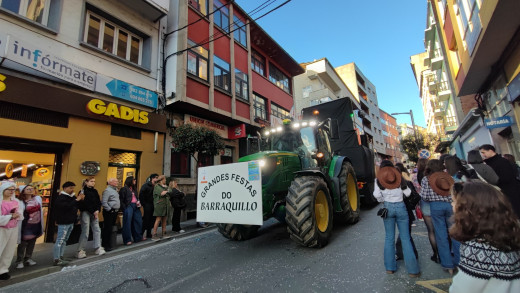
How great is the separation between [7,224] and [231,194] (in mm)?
4151

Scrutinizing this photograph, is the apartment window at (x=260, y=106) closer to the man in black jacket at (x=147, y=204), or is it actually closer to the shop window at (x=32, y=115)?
the man in black jacket at (x=147, y=204)

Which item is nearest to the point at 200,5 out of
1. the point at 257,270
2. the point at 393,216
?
the point at 257,270

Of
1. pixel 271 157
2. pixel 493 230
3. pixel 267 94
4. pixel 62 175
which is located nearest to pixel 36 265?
pixel 62 175

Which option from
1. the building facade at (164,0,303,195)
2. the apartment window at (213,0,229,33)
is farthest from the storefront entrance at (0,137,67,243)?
the apartment window at (213,0,229,33)

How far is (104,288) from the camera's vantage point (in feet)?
12.5

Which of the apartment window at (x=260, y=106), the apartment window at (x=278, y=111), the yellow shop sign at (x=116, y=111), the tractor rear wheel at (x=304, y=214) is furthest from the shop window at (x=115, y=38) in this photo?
the apartment window at (x=278, y=111)

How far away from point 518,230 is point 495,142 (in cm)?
1299

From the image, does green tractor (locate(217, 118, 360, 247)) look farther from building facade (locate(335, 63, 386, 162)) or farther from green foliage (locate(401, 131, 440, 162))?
building facade (locate(335, 63, 386, 162))

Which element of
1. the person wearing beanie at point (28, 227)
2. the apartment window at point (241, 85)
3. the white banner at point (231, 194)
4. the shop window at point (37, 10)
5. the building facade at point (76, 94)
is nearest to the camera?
the white banner at point (231, 194)

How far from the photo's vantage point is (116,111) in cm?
870

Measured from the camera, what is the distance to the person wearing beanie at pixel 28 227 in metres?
5.01

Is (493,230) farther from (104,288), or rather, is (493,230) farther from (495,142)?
(495,142)

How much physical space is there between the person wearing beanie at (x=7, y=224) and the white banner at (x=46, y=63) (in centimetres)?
401

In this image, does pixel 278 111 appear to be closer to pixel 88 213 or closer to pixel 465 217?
pixel 88 213
